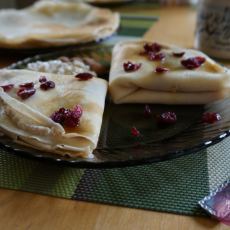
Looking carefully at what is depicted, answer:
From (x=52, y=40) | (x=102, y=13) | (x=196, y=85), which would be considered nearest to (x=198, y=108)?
(x=196, y=85)

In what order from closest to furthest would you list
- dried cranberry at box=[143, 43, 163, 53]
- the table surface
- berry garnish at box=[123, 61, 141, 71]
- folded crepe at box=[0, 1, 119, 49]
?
1. the table surface
2. berry garnish at box=[123, 61, 141, 71]
3. dried cranberry at box=[143, 43, 163, 53]
4. folded crepe at box=[0, 1, 119, 49]

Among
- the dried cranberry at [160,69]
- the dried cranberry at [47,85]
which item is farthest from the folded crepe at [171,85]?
the dried cranberry at [47,85]

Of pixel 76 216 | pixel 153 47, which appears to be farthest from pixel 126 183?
pixel 153 47

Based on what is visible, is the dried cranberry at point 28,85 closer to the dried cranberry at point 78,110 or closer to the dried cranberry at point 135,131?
the dried cranberry at point 78,110

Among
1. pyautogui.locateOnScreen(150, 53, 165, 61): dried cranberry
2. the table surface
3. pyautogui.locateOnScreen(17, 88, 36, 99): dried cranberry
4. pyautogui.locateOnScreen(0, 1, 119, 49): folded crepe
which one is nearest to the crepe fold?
pyautogui.locateOnScreen(17, 88, 36, 99): dried cranberry

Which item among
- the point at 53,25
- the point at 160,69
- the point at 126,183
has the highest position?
the point at 160,69

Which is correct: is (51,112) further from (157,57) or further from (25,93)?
(157,57)

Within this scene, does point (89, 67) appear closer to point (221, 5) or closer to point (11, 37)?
point (11, 37)

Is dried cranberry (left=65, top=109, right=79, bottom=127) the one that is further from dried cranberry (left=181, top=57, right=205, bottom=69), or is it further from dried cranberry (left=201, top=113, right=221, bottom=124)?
dried cranberry (left=181, top=57, right=205, bottom=69)
